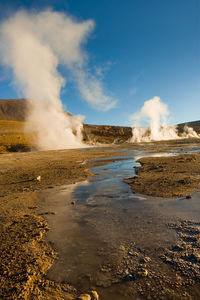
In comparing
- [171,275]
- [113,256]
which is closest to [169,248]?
[171,275]

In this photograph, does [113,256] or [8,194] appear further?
[8,194]

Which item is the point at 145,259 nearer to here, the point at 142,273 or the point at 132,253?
the point at 132,253

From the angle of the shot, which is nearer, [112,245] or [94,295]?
[94,295]

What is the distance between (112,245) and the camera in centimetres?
424

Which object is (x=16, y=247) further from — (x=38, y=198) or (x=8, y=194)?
(x=8, y=194)

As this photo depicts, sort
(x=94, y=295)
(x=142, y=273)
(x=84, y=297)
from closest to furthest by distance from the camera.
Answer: (x=84, y=297)
(x=94, y=295)
(x=142, y=273)

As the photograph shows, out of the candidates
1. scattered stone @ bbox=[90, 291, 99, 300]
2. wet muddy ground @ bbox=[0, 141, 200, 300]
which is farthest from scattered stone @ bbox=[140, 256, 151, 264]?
scattered stone @ bbox=[90, 291, 99, 300]

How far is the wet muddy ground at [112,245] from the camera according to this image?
3004 millimetres

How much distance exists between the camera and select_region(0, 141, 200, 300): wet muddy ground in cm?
300

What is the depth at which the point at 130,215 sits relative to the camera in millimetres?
5844

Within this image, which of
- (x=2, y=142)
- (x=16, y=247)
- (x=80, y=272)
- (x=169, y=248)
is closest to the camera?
(x=80, y=272)

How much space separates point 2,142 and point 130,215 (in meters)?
48.9

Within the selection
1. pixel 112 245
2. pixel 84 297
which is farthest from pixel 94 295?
pixel 112 245

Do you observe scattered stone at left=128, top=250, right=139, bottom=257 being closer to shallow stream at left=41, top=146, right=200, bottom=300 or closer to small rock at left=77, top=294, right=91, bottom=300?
shallow stream at left=41, top=146, right=200, bottom=300
